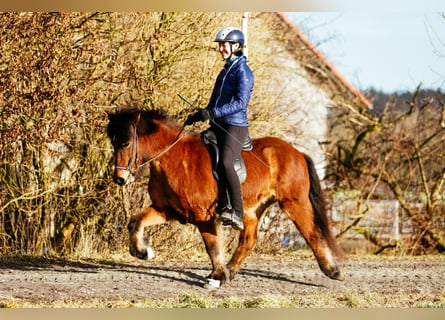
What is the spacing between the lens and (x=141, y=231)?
10.2m

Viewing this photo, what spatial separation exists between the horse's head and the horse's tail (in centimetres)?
239

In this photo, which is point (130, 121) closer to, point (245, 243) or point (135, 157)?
point (135, 157)

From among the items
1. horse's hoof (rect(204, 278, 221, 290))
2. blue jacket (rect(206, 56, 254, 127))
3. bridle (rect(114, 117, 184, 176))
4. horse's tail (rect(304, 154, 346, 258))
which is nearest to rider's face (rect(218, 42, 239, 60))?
blue jacket (rect(206, 56, 254, 127))

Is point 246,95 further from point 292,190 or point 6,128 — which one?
point 6,128

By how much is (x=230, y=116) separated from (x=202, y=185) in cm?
91

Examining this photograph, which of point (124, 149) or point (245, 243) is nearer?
point (124, 149)

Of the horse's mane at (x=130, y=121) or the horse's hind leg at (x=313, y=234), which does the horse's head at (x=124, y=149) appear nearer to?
the horse's mane at (x=130, y=121)

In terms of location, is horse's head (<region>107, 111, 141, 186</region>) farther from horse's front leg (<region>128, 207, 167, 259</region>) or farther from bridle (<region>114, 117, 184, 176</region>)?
horse's front leg (<region>128, 207, 167, 259</region>)

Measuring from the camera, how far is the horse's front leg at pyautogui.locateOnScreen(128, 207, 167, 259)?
396 inches

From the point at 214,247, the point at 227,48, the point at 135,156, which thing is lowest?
the point at 214,247

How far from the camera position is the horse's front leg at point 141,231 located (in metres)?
10.1

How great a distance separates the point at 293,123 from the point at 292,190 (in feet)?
22.6

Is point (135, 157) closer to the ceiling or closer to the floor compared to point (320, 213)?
A: closer to the ceiling

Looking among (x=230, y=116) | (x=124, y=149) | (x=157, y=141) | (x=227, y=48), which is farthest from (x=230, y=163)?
(x=227, y=48)
